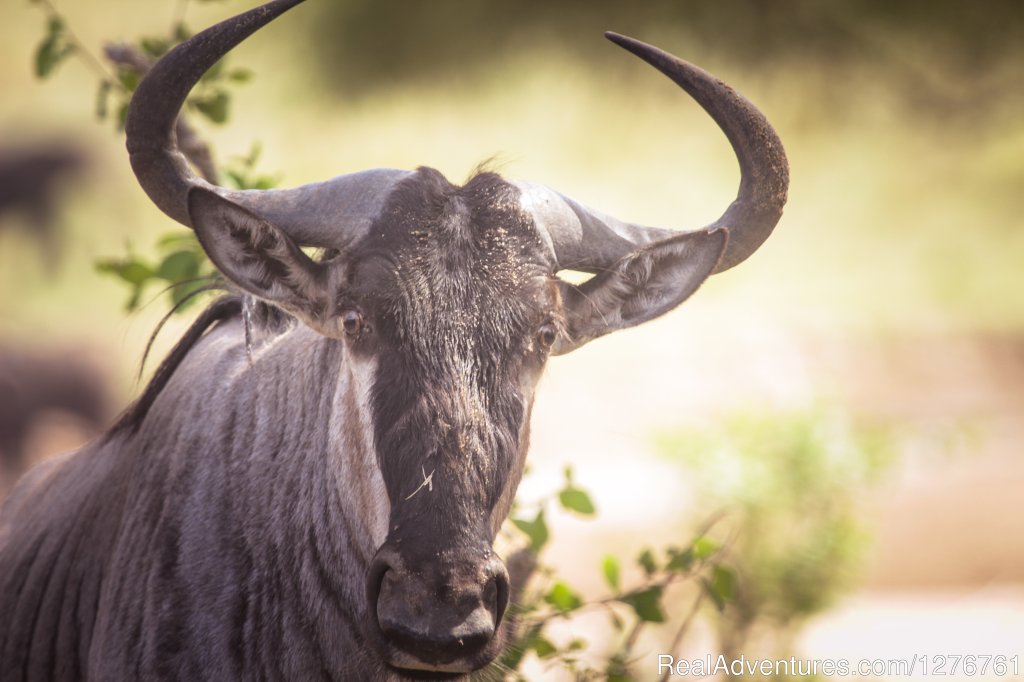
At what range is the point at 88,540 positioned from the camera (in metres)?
4.21

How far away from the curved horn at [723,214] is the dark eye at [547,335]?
30 cm

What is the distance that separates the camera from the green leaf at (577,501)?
15.0 feet

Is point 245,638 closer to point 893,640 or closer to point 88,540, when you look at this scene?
point 88,540

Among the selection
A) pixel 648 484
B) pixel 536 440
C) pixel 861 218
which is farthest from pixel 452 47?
pixel 648 484

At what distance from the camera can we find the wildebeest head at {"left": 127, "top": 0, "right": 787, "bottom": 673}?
305 cm

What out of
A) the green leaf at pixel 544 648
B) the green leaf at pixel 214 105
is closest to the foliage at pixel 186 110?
the green leaf at pixel 214 105

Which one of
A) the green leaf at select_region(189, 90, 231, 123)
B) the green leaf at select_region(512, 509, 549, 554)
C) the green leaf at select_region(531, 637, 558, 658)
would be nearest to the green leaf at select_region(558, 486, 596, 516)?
the green leaf at select_region(512, 509, 549, 554)

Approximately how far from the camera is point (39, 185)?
1880 cm

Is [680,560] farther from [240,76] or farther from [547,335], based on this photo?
[240,76]

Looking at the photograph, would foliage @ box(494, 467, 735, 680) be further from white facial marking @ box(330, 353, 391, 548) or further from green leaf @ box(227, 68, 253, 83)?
green leaf @ box(227, 68, 253, 83)

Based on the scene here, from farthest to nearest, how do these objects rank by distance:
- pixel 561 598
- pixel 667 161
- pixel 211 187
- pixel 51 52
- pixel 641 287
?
pixel 667 161 → pixel 51 52 → pixel 561 598 → pixel 641 287 → pixel 211 187

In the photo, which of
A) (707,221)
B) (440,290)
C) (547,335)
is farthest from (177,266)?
(707,221)

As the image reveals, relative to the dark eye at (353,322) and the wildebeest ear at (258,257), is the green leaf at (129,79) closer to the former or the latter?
the wildebeest ear at (258,257)

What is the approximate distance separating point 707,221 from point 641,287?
50.0 ft
